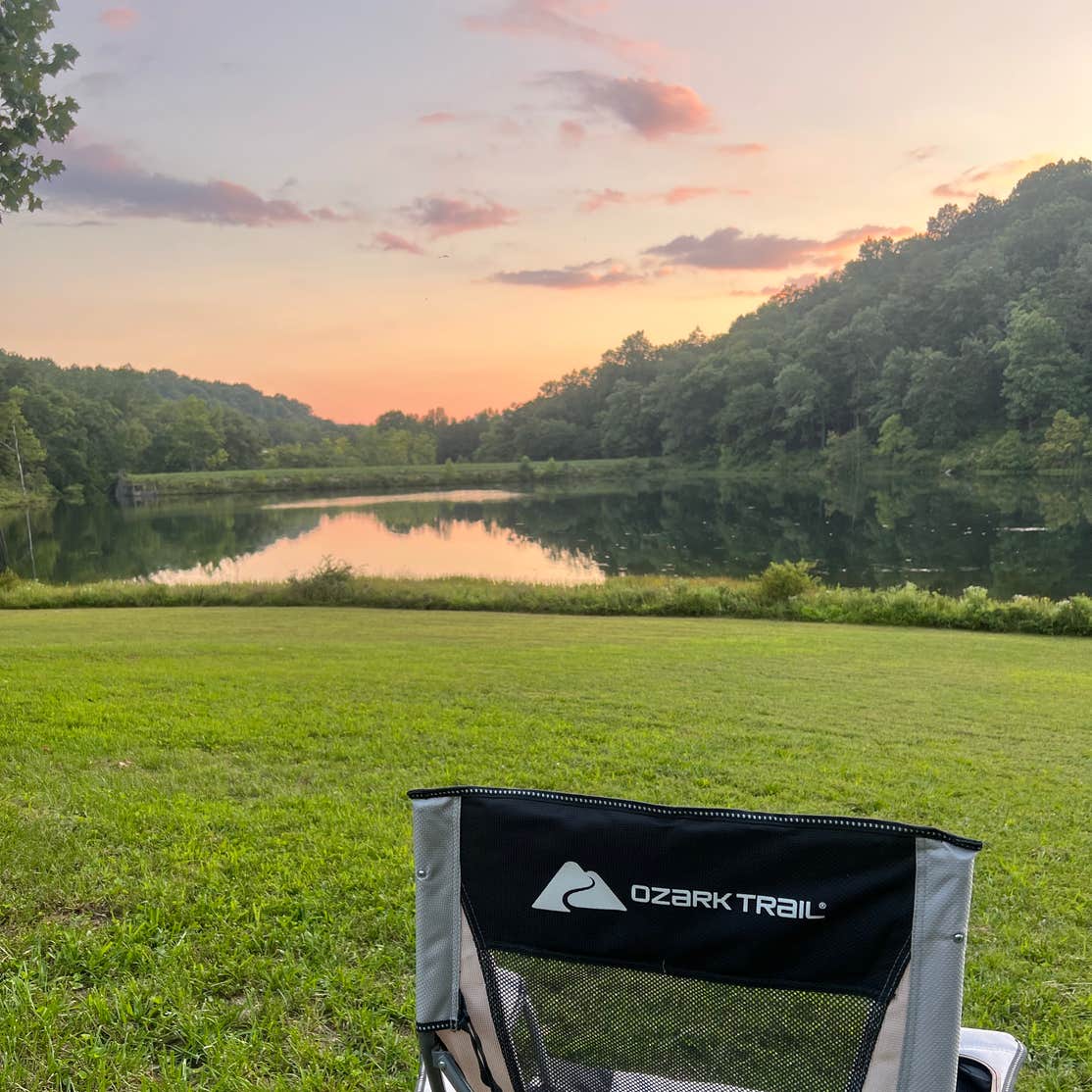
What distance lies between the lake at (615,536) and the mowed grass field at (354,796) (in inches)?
575

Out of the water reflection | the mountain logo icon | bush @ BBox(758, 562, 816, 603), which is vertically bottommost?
the water reflection

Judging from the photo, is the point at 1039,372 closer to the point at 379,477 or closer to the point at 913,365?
the point at 913,365

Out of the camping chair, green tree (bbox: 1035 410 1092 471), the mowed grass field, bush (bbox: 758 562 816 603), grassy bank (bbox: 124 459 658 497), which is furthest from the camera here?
grassy bank (bbox: 124 459 658 497)

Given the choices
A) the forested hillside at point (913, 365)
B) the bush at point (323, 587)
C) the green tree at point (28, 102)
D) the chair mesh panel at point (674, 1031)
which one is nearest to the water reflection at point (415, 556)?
the bush at point (323, 587)

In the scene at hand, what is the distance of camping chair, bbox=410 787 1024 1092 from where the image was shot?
97cm

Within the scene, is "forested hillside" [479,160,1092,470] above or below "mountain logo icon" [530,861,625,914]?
above

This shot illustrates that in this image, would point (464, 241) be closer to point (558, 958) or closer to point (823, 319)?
point (558, 958)

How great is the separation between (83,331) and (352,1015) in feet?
142

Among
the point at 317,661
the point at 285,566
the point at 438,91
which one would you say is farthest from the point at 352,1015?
the point at 285,566

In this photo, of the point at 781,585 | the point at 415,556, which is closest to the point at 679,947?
the point at 781,585

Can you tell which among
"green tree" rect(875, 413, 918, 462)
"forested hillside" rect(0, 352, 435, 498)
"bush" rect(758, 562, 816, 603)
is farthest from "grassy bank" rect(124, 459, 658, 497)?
"bush" rect(758, 562, 816, 603)

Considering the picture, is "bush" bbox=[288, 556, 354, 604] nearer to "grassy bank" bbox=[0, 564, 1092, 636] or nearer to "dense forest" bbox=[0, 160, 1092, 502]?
"grassy bank" bbox=[0, 564, 1092, 636]

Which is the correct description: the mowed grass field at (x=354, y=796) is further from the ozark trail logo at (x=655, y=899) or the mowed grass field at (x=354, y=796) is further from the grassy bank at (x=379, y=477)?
the grassy bank at (x=379, y=477)

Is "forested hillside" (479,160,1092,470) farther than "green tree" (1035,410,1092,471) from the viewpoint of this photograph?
Yes
